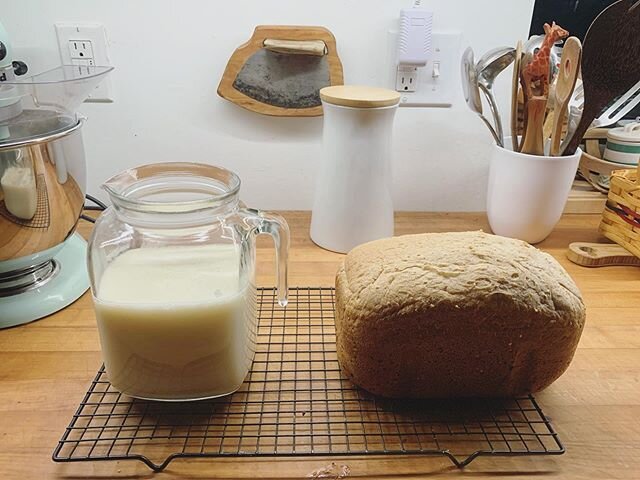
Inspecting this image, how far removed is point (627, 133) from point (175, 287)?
90 centimetres

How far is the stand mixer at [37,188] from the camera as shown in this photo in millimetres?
647

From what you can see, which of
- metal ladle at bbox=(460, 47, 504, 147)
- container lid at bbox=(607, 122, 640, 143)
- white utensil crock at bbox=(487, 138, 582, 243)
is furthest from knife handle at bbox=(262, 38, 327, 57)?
container lid at bbox=(607, 122, 640, 143)

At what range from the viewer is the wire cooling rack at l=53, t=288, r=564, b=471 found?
1.66 ft

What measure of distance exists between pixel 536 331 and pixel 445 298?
11cm

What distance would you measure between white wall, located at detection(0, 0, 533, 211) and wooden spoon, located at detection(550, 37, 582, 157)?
175 millimetres

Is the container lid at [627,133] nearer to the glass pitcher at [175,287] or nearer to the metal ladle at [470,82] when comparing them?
the metal ladle at [470,82]

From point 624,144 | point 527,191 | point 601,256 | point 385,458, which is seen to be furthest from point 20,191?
point 624,144

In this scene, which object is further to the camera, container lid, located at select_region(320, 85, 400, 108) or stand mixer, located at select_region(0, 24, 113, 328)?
container lid, located at select_region(320, 85, 400, 108)

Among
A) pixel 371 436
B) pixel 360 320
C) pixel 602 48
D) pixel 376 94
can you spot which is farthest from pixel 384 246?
pixel 602 48

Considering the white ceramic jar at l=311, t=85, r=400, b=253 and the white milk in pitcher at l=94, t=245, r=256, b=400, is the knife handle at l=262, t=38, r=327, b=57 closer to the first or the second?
the white ceramic jar at l=311, t=85, r=400, b=253

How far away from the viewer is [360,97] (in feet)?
2.65

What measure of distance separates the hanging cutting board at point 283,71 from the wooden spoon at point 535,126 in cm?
33

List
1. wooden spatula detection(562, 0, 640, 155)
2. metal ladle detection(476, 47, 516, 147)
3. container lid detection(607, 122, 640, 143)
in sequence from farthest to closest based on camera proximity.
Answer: container lid detection(607, 122, 640, 143), metal ladle detection(476, 47, 516, 147), wooden spatula detection(562, 0, 640, 155)

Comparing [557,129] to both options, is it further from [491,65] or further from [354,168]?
[354,168]
